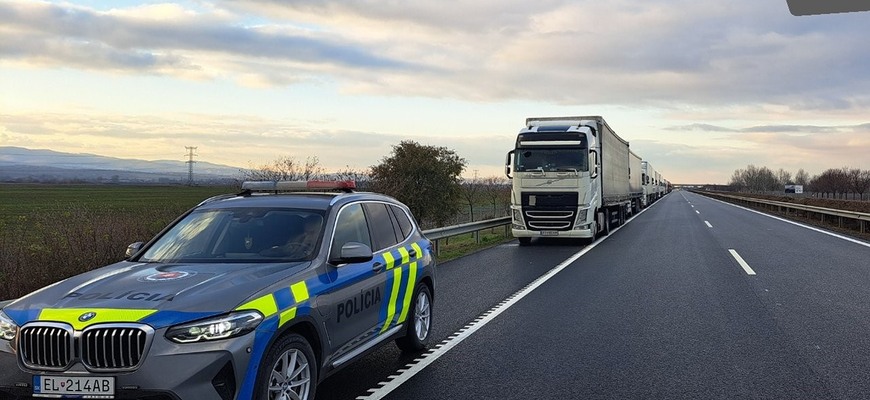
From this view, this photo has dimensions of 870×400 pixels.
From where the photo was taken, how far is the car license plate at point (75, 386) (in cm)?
364

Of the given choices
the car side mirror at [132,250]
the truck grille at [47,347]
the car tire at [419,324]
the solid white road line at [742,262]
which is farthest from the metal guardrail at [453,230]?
the truck grille at [47,347]

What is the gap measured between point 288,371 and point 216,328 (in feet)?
2.30

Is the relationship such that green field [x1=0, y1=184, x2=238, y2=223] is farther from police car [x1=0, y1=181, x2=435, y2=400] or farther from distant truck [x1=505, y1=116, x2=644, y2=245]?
distant truck [x1=505, y1=116, x2=644, y2=245]

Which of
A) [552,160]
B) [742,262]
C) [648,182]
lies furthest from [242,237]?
[648,182]

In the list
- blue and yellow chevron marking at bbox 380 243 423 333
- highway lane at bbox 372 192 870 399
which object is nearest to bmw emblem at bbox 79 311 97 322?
highway lane at bbox 372 192 870 399

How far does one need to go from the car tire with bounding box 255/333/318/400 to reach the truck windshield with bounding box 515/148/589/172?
49.9 feet

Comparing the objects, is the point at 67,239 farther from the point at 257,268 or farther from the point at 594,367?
the point at 594,367

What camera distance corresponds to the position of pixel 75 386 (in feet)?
12.0

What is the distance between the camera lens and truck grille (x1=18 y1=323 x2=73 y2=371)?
371 cm

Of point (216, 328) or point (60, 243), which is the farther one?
point (60, 243)

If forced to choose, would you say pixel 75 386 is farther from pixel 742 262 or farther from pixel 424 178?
pixel 424 178

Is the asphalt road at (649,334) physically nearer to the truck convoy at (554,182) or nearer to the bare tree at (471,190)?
the truck convoy at (554,182)

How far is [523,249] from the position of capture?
18.1 metres

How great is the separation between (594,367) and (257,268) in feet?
10.4
